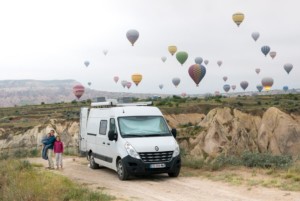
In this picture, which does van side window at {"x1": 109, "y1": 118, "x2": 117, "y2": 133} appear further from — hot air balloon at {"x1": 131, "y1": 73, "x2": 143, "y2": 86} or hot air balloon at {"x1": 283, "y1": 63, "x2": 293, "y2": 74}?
hot air balloon at {"x1": 283, "y1": 63, "x2": 293, "y2": 74}

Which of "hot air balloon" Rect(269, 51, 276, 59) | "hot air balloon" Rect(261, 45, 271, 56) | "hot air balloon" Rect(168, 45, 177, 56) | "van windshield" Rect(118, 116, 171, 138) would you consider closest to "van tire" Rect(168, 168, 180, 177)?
"van windshield" Rect(118, 116, 171, 138)

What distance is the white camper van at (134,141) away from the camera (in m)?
16.8

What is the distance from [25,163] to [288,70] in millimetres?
95574

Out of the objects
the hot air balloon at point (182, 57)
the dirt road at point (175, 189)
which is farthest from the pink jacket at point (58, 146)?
the hot air balloon at point (182, 57)

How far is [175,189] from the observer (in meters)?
15.1

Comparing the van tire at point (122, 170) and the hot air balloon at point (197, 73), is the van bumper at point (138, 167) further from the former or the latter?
the hot air balloon at point (197, 73)

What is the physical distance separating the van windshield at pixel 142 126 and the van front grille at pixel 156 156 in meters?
0.95

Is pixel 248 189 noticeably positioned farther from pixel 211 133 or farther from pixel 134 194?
pixel 211 133

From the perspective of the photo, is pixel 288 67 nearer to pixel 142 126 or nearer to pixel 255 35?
pixel 255 35

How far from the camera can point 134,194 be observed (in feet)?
46.7

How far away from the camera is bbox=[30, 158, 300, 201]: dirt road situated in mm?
13469

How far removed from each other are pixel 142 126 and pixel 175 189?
3.56 meters

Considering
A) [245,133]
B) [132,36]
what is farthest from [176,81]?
[245,133]

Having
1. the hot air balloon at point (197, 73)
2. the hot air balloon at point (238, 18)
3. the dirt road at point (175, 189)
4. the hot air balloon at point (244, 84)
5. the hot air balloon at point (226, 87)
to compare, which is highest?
the hot air balloon at point (238, 18)
